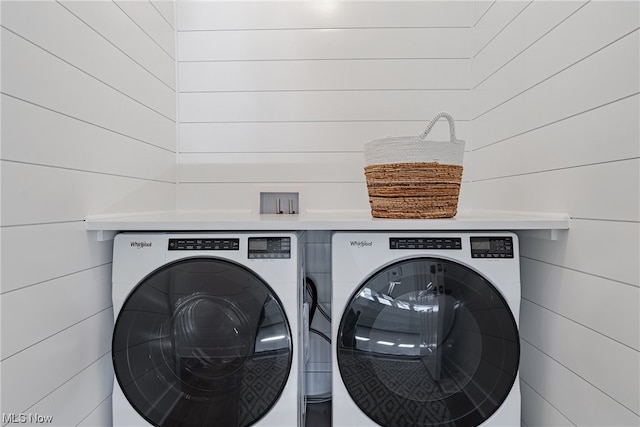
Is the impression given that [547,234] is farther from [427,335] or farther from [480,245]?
[427,335]

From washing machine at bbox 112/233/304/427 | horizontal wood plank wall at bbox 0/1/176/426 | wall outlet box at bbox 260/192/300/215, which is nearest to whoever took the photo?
horizontal wood plank wall at bbox 0/1/176/426

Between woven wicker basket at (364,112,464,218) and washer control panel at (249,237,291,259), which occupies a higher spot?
woven wicker basket at (364,112,464,218)

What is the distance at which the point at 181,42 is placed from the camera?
166 cm

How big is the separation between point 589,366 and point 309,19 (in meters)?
1.72

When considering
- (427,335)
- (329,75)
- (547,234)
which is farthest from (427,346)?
(329,75)

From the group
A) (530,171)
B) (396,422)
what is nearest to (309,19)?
(530,171)

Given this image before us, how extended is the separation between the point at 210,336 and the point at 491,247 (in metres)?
0.91

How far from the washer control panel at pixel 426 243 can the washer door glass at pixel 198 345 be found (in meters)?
0.41

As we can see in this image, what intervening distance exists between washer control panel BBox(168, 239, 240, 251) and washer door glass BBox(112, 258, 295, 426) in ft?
0.13

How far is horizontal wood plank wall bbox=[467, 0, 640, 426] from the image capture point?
806 mm

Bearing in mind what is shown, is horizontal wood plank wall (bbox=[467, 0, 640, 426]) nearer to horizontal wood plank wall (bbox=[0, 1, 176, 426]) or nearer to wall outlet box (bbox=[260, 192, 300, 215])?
wall outlet box (bbox=[260, 192, 300, 215])

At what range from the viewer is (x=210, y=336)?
3.39ft

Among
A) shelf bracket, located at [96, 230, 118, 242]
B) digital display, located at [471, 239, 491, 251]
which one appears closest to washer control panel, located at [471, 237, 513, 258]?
digital display, located at [471, 239, 491, 251]

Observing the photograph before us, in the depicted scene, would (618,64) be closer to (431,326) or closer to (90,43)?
(431,326)
